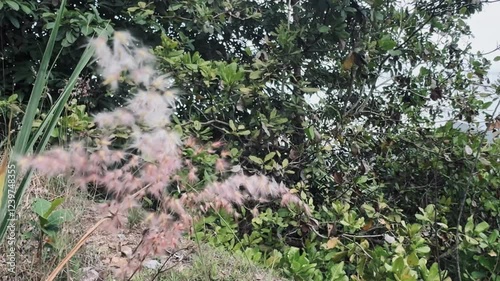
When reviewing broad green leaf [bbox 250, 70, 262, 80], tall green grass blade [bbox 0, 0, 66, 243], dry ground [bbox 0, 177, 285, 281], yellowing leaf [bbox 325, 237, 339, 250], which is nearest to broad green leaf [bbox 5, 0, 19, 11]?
dry ground [bbox 0, 177, 285, 281]

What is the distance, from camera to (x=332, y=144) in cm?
268

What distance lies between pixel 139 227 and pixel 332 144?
3.99 feet

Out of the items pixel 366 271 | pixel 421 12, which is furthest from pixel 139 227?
pixel 421 12

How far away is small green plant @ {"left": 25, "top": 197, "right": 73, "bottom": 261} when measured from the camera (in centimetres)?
154

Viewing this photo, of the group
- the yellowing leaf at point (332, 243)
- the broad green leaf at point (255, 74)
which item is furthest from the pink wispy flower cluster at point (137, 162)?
the broad green leaf at point (255, 74)

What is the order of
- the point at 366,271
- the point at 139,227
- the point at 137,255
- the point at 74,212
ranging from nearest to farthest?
the point at 137,255 < the point at 74,212 < the point at 366,271 < the point at 139,227

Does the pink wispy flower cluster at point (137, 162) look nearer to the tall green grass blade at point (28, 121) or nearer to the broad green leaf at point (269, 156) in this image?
the tall green grass blade at point (28, 121)

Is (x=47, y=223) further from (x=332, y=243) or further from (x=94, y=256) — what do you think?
(x=332, y=243)

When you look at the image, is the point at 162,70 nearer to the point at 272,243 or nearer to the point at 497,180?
the point at 272,243

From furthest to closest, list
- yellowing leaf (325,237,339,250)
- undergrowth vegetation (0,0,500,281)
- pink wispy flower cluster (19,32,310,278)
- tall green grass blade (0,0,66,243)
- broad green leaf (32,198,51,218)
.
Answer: yellowing leaf (325,237,339,250) → undergrowth vegetation (0,0,500,281) → broad green leaf (32,198,51,218) → pink wispy flower cluster (19,32,310,278) → tall green grass blade (0,0,66,243)

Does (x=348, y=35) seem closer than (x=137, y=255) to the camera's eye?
No

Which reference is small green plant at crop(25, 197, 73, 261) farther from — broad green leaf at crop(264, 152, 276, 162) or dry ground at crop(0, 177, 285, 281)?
broad green leaf at crop(264, 152, 276, 162)

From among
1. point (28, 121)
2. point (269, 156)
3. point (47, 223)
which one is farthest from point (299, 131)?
point (28, 121)

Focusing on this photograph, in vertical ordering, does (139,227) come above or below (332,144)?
below
